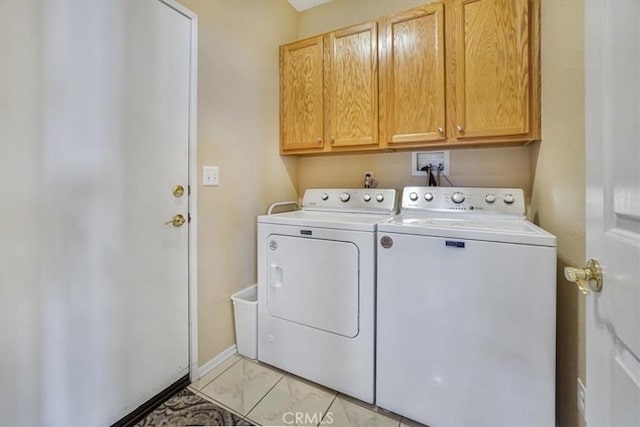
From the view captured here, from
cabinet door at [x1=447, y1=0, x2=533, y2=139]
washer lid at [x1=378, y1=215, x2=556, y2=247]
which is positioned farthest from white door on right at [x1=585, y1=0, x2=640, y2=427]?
cabinet door at [x1=447, y1=0, x2=533, y2=139]

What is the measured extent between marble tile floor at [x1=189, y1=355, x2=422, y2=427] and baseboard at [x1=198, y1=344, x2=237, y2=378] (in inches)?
1.0

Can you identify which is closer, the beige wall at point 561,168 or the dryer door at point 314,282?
the beige wall at point 561,168

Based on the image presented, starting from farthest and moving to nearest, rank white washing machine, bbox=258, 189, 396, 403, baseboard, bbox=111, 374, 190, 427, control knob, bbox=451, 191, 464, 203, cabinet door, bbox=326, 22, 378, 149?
1. cabinet door, bbox=326, 22, 378, 149
2. control knob, bbox=451, 191, 464, 203
3. white washing machine, bbox=258, 189, 396, 403
4. baseboard, bbox=111, 374, 190, 427

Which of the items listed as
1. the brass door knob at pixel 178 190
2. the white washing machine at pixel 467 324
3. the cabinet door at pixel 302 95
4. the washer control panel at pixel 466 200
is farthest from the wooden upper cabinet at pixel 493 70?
the brass door knob at pixel 178 190

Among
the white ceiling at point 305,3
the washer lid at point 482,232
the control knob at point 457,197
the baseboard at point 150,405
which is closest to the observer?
the washer lid at point 482,232

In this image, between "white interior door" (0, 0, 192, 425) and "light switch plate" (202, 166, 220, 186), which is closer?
"white interior door" (0, 0, 192, 425)

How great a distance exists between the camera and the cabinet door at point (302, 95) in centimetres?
208

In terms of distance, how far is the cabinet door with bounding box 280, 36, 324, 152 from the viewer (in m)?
2.08

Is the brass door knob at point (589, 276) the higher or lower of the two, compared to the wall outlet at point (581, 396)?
higher

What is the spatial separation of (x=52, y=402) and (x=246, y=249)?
115cm

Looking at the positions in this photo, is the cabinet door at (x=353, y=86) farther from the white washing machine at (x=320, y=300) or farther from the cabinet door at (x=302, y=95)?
the white washing machine at (x=320, y=300)

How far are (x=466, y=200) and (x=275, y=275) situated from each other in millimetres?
1253

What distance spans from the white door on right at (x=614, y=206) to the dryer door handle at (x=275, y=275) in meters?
1.36

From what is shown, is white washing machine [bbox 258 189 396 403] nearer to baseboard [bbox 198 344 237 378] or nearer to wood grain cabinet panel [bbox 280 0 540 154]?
baseboard [bbox 198 344 237 378]
